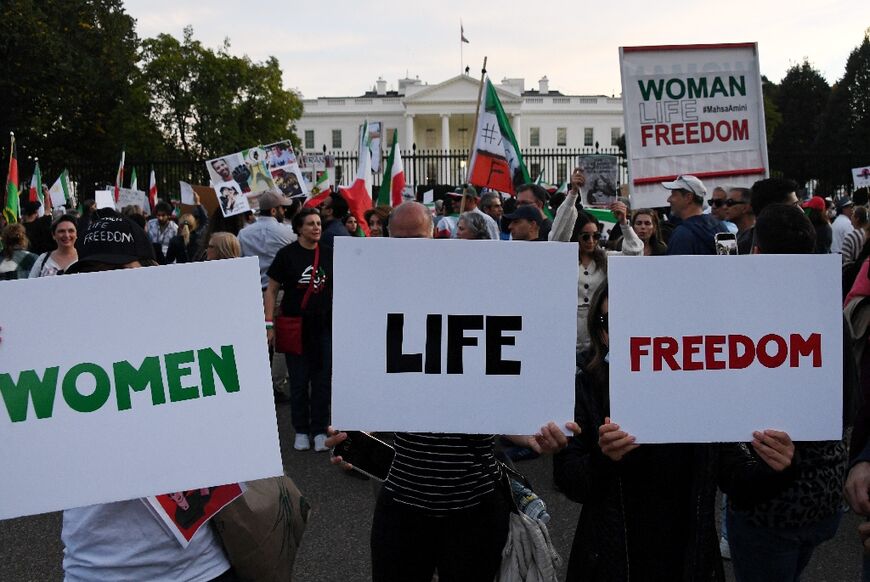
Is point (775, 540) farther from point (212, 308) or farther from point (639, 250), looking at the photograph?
point (639, 250)

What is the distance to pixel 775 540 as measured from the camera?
2531 millimetres

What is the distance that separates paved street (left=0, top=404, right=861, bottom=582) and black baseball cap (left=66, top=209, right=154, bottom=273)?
84.3 inches

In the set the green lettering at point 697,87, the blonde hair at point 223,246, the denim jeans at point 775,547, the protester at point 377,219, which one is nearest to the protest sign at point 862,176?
the protester at point 377,219

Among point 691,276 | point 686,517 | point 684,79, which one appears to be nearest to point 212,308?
point 691,276

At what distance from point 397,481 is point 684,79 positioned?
3.17 metres

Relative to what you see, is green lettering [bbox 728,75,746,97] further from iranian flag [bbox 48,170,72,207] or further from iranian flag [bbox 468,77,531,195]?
iranian flag [bbox 48,170,72,207]

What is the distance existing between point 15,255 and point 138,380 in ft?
19.9

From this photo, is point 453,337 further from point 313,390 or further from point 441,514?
point 313,390

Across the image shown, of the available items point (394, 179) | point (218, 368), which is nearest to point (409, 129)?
point (394, 179)

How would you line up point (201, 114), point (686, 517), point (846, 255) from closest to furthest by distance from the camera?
1. point (686, 517)
2. point (846, 255)
3. point (201, 114)

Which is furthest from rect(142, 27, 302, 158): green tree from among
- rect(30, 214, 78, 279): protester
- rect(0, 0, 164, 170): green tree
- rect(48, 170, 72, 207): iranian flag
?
rect(30, 214, 78, 279): protester

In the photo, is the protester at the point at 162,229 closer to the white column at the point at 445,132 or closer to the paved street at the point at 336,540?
the paved street at the point at 336,540

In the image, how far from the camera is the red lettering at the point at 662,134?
471 centimetres

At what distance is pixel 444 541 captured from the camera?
2.62 m
